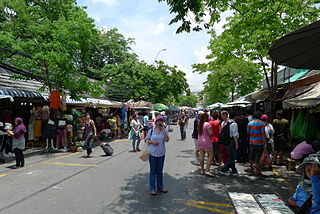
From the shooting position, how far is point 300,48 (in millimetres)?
4031

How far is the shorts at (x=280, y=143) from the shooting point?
7461mm

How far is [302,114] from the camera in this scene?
25.2 ft

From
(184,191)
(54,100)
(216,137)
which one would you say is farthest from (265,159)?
(54,100)

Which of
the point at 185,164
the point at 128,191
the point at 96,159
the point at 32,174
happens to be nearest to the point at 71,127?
the point at 96,159

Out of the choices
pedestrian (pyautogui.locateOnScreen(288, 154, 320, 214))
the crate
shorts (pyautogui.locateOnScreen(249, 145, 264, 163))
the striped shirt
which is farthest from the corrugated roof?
the crate

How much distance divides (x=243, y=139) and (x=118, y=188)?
15.0 feet

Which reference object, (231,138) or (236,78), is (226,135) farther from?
(236,78)

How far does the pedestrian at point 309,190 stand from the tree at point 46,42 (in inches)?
366

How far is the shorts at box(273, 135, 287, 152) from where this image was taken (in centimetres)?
746

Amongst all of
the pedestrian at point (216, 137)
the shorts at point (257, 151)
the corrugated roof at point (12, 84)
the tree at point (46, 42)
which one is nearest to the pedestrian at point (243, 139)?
Answer: the pedestrian at point (216, 137)

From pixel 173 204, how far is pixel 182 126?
10331mm

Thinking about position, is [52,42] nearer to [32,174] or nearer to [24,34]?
[24,34]

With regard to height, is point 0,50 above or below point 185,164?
above

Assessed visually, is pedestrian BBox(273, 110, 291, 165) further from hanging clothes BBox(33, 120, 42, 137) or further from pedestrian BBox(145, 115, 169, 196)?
hanging clothes BBox(33, 120, 42, 137)
